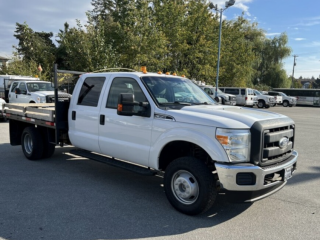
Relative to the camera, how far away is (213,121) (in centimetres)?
395

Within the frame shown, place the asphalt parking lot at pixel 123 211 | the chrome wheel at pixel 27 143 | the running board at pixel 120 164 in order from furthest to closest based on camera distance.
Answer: the chrome wheel at pixel 27 143, the running board at pixel 120 164, the asphalt parking lot at pixel 123 211

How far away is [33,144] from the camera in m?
6.95

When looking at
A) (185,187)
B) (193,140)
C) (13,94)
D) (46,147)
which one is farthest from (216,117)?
(13,94)

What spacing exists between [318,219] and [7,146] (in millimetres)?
Result: 7964

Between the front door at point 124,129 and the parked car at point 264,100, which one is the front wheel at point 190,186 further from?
the parked car at point 264,100

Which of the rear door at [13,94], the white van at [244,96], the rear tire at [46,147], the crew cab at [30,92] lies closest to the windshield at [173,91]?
the rear tire at [46,147]

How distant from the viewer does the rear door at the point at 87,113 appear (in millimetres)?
5535

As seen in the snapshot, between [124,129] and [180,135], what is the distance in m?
1.16

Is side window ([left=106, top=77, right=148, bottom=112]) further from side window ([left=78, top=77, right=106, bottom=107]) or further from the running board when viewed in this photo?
the running board

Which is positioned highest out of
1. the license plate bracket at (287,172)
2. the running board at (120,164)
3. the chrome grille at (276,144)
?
the chrome grille at (276,144)

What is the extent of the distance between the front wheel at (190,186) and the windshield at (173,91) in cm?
109

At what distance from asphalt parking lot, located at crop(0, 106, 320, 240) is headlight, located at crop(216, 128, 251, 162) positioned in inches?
37.1

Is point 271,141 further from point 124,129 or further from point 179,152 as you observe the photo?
point 124,129

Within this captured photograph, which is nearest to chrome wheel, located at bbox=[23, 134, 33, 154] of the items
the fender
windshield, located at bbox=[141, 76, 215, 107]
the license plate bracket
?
windshield, located at bbox=[141, 76, 215, 107]
